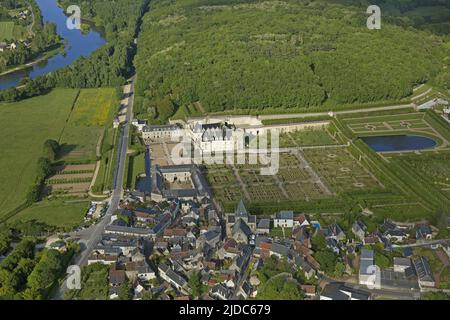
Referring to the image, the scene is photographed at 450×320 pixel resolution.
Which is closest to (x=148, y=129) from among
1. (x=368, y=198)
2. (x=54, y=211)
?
(x=54, y=211)

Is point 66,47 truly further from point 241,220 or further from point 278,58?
point 241,220

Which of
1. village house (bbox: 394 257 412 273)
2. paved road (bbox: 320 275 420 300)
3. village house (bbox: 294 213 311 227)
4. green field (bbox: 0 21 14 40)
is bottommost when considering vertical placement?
paved road (bbox: 320 275 420 300)

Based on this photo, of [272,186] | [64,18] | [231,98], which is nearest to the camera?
[272,186]

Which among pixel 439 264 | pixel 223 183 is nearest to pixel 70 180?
pixel 223 183

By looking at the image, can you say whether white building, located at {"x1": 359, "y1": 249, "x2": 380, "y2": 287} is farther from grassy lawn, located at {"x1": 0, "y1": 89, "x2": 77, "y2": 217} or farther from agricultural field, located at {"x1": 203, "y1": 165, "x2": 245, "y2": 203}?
grassy lawn, located at {"x1": 0, "y1": 89, "x2": 77, "y2": 217}

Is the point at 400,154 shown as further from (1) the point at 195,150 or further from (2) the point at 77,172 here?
(2) the point at 77,172

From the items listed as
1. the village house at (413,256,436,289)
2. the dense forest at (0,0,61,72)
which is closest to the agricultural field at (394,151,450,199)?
the village house at (413,256,436,289)
